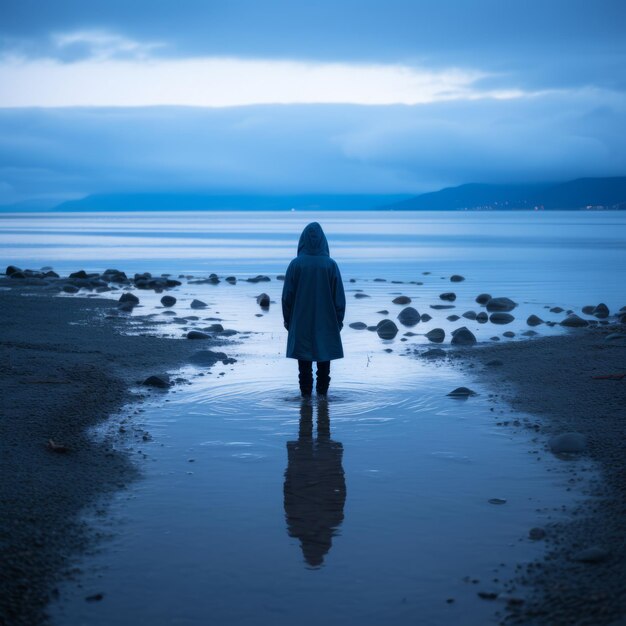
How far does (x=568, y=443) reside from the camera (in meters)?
7.38

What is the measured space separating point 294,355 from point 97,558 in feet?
15.5

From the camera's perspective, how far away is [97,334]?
1482 cm

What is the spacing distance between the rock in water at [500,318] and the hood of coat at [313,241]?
10196 mm

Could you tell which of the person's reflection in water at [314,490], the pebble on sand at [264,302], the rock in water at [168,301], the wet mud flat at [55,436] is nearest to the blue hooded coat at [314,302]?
the person's reflection in water at [314,490]

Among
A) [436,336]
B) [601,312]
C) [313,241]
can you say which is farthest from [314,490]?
[601,312]

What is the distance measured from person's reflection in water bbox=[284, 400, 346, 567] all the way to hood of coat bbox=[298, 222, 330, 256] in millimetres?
1992

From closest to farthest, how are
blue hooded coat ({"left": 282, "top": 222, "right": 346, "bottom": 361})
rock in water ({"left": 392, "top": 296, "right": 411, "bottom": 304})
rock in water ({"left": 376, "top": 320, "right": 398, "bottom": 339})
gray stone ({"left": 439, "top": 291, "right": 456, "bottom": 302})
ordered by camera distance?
blue hooded coat ({"left": 282, "top": 222, "right": 346, "bottom": 361}) < rock in water ({"left": 376, "top": 320, "right": 398, "bottom": 339}) < rock in water ({"left": 392, "top": 296, "right": 411, "bottom": 304}) < gray stone ({"left": 439, "top": 291, "right": 456, "bottom": 302})

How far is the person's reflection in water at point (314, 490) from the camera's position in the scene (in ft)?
17.9

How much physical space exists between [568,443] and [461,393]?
2.58 m

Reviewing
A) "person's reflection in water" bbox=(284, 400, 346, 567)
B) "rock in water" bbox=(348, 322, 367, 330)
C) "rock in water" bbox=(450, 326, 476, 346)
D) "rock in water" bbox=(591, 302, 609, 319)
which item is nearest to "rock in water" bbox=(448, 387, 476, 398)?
"person's reflection in water" bbox=(284, 400, 346, 567)

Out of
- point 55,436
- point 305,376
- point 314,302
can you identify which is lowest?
point 55,436

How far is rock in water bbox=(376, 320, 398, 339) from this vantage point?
1566 centimetres

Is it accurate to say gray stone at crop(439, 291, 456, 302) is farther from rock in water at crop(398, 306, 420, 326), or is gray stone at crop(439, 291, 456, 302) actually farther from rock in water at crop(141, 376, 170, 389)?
rock in water at crop(141, 376, 170, 389)

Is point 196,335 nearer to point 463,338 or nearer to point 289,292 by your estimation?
point 463,338
